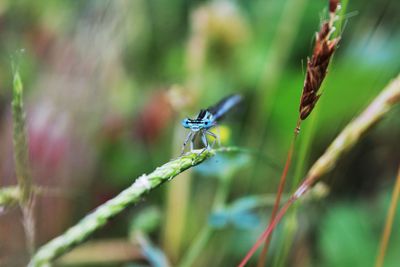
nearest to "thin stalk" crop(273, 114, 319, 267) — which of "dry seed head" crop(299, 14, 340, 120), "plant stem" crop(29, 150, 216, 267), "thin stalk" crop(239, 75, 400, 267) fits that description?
"thin stalk" crop(239, 75, 400, 267)

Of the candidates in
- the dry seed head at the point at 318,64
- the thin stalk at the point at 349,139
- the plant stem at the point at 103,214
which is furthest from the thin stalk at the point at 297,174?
the plant stem at the point at 103,214

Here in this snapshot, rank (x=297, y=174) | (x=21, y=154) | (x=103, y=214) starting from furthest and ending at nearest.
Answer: (x=297, y=174) → (x=21, y=154) → (x=103, y=214)

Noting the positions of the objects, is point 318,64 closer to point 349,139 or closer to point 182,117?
point 349,139

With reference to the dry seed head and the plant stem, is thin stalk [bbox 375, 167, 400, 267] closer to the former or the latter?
the dry seed head

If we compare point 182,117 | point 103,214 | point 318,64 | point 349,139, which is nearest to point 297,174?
point 349,139

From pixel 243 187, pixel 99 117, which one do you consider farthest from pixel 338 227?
pixel 99 117

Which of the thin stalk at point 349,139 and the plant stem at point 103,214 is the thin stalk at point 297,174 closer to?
the thin stalk at point 349,139
